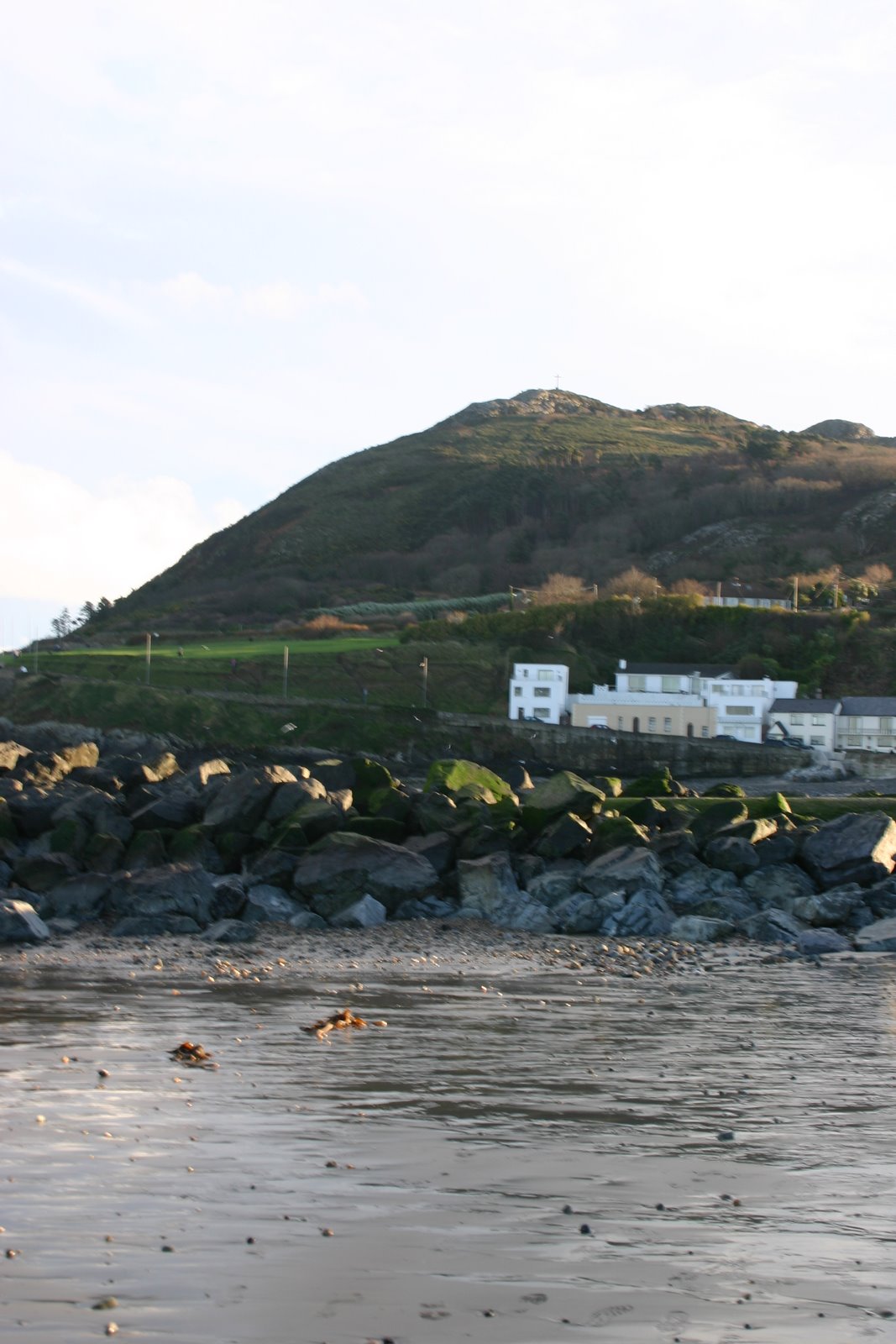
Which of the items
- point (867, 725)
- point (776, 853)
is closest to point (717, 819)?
point (776, 853)

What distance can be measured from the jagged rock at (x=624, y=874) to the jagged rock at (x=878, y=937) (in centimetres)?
415

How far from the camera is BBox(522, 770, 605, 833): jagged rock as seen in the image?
97.8ft

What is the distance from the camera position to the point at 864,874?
27.4m

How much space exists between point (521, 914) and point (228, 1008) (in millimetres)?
9489

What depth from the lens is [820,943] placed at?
22.6 meters

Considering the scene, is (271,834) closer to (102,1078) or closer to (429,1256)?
(102,1078)

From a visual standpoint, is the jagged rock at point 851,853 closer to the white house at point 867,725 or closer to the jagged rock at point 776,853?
the jagged rock at point 776,853

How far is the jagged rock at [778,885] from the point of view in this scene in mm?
26969

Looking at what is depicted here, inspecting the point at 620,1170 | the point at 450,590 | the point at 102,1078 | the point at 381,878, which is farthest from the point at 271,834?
the point at 450,590

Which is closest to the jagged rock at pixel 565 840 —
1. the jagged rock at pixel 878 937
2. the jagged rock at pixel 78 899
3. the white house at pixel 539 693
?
the jagged rock at pixel 878 937

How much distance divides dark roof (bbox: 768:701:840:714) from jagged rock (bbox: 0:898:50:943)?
55.7 metres

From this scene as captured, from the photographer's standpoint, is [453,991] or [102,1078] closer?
[102,1078]

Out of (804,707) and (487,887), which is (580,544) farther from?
(487,887)

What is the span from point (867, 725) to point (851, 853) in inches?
1792
